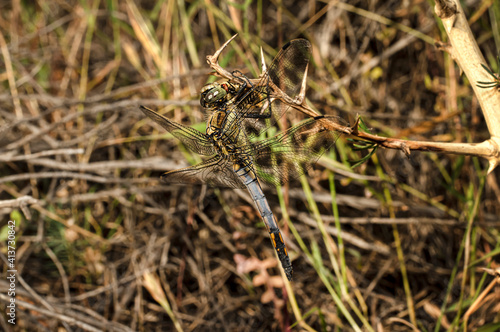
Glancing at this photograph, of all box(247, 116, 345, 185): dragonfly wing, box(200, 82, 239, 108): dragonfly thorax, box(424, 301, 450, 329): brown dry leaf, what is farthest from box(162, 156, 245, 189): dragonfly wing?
box(424, 301, 450, 329): brown dry leaf

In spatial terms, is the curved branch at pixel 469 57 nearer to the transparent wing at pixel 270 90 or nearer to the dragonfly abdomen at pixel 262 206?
the transparent wing at pixel 270 90

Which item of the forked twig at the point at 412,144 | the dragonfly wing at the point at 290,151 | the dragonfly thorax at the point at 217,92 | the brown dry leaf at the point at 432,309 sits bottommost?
the brown dry leaf at the point at 432,309

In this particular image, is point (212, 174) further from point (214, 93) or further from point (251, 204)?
point (251, 204)

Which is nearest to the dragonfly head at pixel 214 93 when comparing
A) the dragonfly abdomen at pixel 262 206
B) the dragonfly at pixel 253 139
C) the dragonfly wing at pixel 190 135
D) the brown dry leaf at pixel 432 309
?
the dragonfly at pixel 253 139

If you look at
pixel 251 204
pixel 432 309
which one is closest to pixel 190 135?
pixel 251 204

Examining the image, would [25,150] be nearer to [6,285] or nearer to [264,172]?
[6,285]

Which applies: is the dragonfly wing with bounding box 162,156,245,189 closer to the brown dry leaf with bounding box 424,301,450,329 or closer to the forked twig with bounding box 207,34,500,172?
the forked twig with bounding box 207,34,500,172
